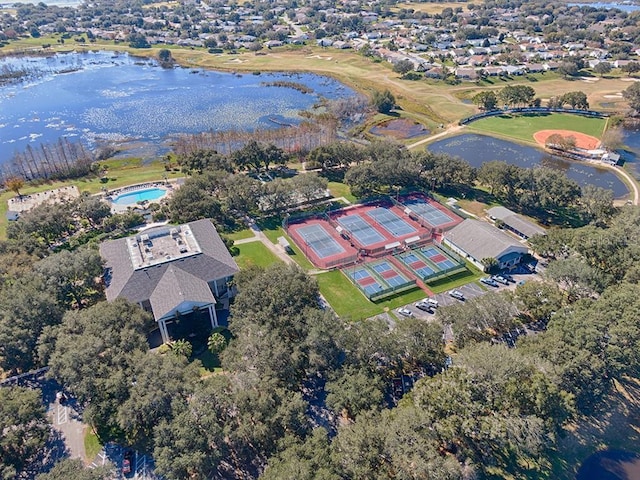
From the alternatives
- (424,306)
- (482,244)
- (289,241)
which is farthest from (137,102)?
(424,306)

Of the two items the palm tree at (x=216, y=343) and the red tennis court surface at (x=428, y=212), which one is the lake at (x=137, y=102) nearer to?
→ the red tennis court surface at (x=428, y=212)

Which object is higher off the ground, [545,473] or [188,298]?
[188,298]

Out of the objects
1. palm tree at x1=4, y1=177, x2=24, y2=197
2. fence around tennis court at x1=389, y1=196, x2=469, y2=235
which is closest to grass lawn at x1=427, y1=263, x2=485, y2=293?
fence around tennis court at x1=389, y1=196, x2=469, y2=235

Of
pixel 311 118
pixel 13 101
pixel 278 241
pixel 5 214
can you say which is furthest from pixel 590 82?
pixel 13 101

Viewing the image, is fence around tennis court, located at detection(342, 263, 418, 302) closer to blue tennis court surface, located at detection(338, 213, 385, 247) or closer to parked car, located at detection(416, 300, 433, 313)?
parked car, located at detection(416, 300, 433, 313)

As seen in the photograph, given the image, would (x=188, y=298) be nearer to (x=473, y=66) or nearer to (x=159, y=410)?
(x=159, y=410)

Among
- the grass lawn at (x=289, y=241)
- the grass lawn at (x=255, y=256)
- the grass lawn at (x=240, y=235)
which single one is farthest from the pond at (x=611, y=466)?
the grass lawn at (x=240, y=235)

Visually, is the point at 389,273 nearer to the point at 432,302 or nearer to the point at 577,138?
the point at 432,302
